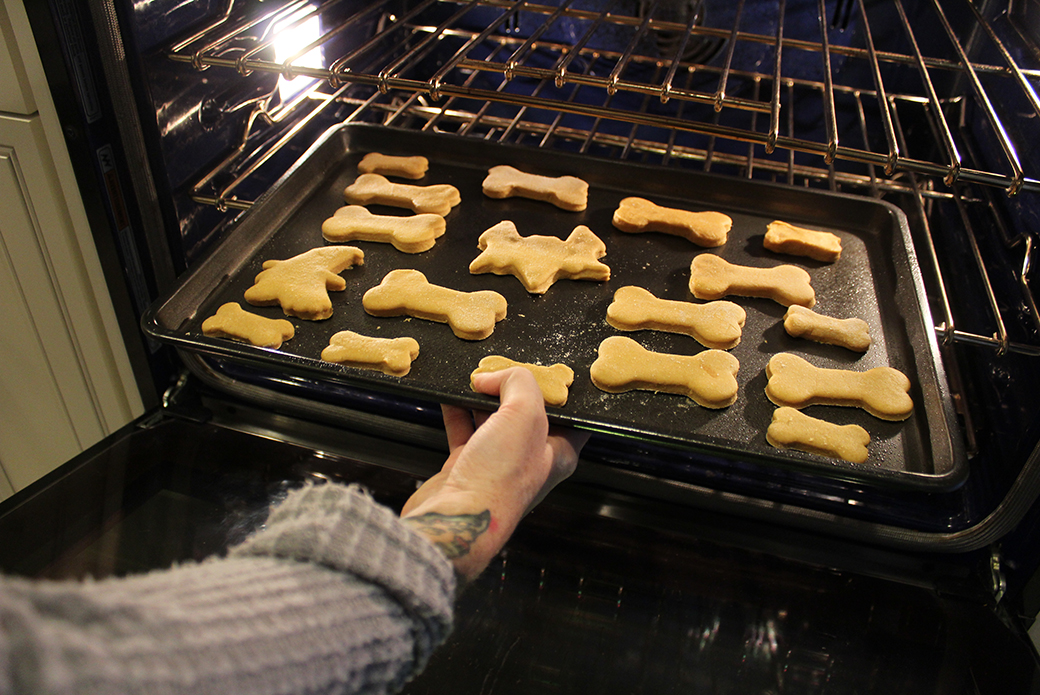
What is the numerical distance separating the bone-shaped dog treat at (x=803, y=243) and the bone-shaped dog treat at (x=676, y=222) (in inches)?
3.3

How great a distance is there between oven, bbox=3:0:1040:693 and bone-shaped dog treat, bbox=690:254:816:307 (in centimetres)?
3

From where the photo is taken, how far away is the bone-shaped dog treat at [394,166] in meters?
1.36

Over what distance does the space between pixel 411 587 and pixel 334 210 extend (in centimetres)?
91

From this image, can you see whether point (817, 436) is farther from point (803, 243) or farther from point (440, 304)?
point (440, 304)

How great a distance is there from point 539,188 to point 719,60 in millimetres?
596

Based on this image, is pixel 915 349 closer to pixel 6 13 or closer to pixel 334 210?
pixel 334 210

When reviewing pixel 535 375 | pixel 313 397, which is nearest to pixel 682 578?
pixel 535 375

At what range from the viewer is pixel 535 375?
3.08 ft

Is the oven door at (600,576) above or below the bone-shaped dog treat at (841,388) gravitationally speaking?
below

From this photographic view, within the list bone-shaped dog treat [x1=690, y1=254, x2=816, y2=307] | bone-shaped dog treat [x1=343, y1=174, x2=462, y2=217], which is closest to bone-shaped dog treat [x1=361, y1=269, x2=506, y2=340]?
bone-shaped dog treat [x1=343, y1=174, x2=462, y2=217]

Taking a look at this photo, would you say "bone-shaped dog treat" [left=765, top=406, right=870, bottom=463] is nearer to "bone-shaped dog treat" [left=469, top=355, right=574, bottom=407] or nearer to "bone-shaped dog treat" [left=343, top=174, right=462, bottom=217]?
"bone-shaped dog treat" [left=469, top=355, right=574, bottom=407]

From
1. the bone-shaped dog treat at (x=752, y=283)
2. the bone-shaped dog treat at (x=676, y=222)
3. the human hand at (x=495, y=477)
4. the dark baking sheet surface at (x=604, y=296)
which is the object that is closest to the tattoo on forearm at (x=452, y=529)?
the human hand at (x=495, y=477)

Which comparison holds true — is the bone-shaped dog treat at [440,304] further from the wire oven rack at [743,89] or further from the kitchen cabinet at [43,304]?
the kitchen cabinet at [43,304]

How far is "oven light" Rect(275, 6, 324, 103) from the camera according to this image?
4.37 ft
